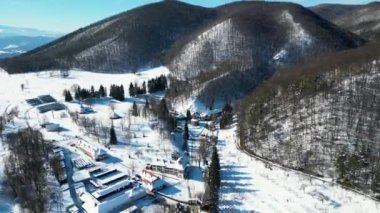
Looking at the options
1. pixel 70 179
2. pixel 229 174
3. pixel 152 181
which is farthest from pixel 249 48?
pixel 70 179

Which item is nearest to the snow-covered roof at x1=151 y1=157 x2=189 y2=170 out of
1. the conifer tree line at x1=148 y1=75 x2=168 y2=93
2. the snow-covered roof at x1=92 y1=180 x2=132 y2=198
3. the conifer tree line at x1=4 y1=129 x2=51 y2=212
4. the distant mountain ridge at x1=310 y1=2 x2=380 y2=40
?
the snow-covered roof at x1=92 y1=180 x2=132 y2=198

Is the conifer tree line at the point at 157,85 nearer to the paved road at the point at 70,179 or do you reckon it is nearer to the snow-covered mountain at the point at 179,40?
the snow-covered mountain at the point at 179,40

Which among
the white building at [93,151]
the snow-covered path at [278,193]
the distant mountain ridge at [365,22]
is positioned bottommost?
the snow-covered path at [278,193]

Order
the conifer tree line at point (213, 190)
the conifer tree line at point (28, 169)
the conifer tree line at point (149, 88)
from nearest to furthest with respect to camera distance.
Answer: the conifer tree line at point (213, 190), the conifer tree line at point (28, 169), the conifer tree line at point (149, 88)

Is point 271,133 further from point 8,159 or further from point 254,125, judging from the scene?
point 8,159

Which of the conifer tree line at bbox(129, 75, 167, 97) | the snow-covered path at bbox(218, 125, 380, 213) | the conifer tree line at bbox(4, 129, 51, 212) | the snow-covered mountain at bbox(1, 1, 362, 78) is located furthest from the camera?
the snow-covered mountain at bbox(1, 1, 362, 78)

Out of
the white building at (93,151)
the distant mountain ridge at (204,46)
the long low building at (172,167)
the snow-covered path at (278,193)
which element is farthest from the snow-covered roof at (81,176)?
the distant mountain ridge at (204,46)

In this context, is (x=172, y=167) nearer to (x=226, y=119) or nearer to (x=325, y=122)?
(x=226, y=119)

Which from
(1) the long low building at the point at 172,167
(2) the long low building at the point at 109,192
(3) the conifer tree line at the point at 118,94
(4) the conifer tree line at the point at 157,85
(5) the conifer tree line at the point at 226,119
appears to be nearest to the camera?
(2) the long low building at the point at 109,192

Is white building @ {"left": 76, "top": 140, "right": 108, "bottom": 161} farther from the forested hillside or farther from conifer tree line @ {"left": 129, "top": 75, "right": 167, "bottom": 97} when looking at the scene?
conifer tree line @ {"left": 129, "top": 75, "right": 167, "bottom": 97}
